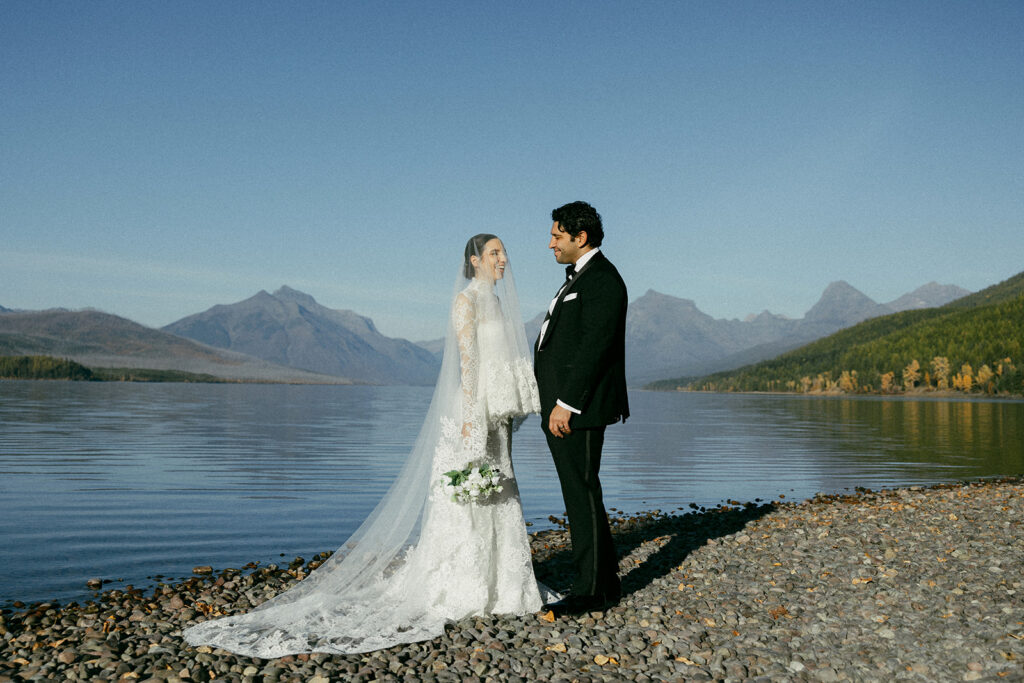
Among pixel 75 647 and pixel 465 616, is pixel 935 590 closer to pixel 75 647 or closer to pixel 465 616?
pixel 465 616

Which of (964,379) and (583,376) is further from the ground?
(583,376)

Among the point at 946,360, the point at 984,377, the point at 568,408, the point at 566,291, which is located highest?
the point at 946,360

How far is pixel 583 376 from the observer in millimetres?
6805

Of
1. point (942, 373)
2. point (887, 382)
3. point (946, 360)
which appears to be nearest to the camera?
point (942, 373)

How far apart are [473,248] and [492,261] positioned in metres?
0.26

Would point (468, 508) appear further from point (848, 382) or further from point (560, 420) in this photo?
point (848, 382)

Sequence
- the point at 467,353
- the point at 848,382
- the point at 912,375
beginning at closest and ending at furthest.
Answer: the point at 467,353
the point at 912,375
the point at 848,382

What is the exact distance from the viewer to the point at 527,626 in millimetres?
6770

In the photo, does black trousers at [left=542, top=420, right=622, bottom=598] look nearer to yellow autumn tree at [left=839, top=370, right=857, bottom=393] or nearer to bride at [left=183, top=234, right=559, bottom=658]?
bride at [left=183, top=234, right=559, bottom=658]

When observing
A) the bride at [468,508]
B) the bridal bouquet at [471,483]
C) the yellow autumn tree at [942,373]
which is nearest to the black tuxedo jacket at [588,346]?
the bride at [468,508]

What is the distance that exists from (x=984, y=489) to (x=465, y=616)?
13650 mm

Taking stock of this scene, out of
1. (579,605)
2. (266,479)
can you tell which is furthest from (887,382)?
(579,605)

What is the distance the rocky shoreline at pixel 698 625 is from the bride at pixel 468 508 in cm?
37

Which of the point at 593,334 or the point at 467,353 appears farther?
the point at 467,353
